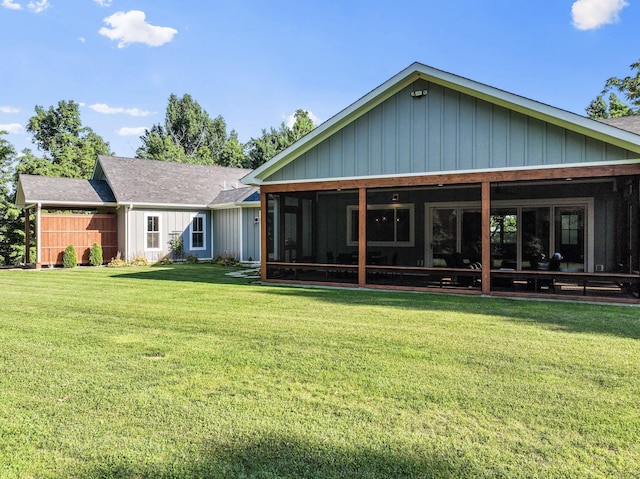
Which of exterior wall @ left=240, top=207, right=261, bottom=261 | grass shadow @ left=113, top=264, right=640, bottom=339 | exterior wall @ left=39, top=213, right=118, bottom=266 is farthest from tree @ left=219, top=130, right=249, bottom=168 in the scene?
grass shadow @ left=113, top=264, right=640, bottom=339

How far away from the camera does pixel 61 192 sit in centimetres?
1878

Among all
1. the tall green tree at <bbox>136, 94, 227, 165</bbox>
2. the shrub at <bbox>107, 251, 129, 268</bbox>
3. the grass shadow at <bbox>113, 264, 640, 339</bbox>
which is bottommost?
the grass shadow at <bbox>113, 264, 640, 339</bbox>

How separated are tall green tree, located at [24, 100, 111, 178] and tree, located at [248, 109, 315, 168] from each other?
1372cm

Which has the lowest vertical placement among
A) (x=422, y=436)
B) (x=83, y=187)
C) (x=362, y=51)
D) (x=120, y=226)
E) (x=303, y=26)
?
(x=422, y=436)

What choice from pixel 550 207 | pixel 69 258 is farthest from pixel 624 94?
pixel 69 258

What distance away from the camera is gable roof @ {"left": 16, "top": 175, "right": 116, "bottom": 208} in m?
18.0

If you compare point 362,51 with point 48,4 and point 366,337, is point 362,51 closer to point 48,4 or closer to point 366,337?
point 48,4

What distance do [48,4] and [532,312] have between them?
19552 millimetres

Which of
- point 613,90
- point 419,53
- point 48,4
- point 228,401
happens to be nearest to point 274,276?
point 228,401

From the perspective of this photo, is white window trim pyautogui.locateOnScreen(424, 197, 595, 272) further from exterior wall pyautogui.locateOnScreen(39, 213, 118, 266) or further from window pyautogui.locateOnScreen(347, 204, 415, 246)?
exterior wall pyautogui.locateOnScreen(39, 213, 118, 266)

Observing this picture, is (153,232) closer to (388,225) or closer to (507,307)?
(388,225)

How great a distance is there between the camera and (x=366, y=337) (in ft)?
19.6

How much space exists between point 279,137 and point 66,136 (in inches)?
747

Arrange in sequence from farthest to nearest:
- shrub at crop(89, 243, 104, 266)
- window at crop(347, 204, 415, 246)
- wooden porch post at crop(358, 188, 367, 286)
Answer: shrub at crop(89, 243, 104, 266) < window at crop(347, 204, 415, 246) < wooden porch post at crop(358, 188, 367, 286)
